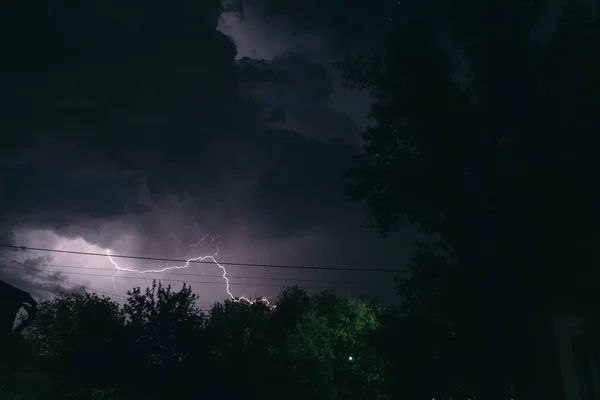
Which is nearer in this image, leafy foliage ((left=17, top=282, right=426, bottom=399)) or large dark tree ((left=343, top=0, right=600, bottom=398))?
large dark tree ((left=343, top=0, right=600, bottom=398))

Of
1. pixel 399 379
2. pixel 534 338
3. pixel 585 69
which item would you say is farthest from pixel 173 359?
pixel 585 69

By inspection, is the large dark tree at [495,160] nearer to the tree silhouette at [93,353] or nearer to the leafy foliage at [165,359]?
the leafy foliage at [165,359]

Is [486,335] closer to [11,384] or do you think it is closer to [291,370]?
[291,370]

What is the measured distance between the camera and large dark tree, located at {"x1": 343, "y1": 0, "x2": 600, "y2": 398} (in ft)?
42.7

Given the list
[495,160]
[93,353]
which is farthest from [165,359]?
[495,160]

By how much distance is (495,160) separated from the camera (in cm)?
1476

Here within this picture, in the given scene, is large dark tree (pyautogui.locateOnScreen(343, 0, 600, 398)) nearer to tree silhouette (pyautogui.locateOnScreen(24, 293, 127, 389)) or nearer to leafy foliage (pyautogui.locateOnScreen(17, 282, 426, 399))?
leafy foliage (pyautogui.locateOnScreen(17, 282, 426, 399))

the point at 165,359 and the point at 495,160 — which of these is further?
the point at 165,359

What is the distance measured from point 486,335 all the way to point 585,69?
358 inches

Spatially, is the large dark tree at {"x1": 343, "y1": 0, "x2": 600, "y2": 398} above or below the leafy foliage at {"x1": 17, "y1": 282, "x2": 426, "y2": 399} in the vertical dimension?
above

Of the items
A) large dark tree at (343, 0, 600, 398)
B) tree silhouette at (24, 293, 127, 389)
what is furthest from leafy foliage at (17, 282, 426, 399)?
large dark tree at (343, 0, 600, 398)

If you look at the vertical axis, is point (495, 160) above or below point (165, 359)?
above

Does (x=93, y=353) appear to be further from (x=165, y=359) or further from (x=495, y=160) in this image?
(x=495, y=160)

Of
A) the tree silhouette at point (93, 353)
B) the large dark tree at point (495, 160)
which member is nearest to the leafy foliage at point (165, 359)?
the tree silhouette at point (93, 353)
